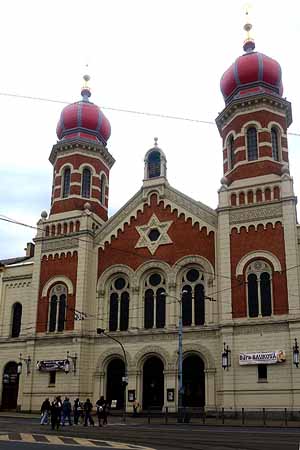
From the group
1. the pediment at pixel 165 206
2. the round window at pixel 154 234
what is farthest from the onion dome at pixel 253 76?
the round window at pixel 154 234

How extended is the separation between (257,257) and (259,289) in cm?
221

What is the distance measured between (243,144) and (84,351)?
20106mm

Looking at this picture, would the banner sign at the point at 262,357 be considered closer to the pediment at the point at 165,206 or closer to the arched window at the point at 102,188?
the pediment at the point at 165,206

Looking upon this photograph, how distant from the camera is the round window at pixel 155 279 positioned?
41.0 m

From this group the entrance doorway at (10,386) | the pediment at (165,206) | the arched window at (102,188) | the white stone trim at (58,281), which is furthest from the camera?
the arched window at (102,188)

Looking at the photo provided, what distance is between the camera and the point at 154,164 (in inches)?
1763

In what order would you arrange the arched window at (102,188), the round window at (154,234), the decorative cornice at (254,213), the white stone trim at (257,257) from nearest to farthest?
the white stone trim at (257,257) → the decorative cornice at (254,213) → the round window at (154,234) → the arched window at (102,188)

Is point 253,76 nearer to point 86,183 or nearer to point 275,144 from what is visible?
point 275,144

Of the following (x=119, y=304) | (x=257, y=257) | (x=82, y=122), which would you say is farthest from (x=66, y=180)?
(x=257, y=257)

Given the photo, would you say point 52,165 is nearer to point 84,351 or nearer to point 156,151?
point 156,151

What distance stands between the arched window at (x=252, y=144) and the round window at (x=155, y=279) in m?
11.4

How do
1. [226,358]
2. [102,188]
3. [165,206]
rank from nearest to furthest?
1. [226,358]
2. [165,206]
3. [102,188]

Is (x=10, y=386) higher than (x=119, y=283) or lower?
lower

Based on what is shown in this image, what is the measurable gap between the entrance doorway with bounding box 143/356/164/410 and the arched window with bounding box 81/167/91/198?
16361 millimetres
